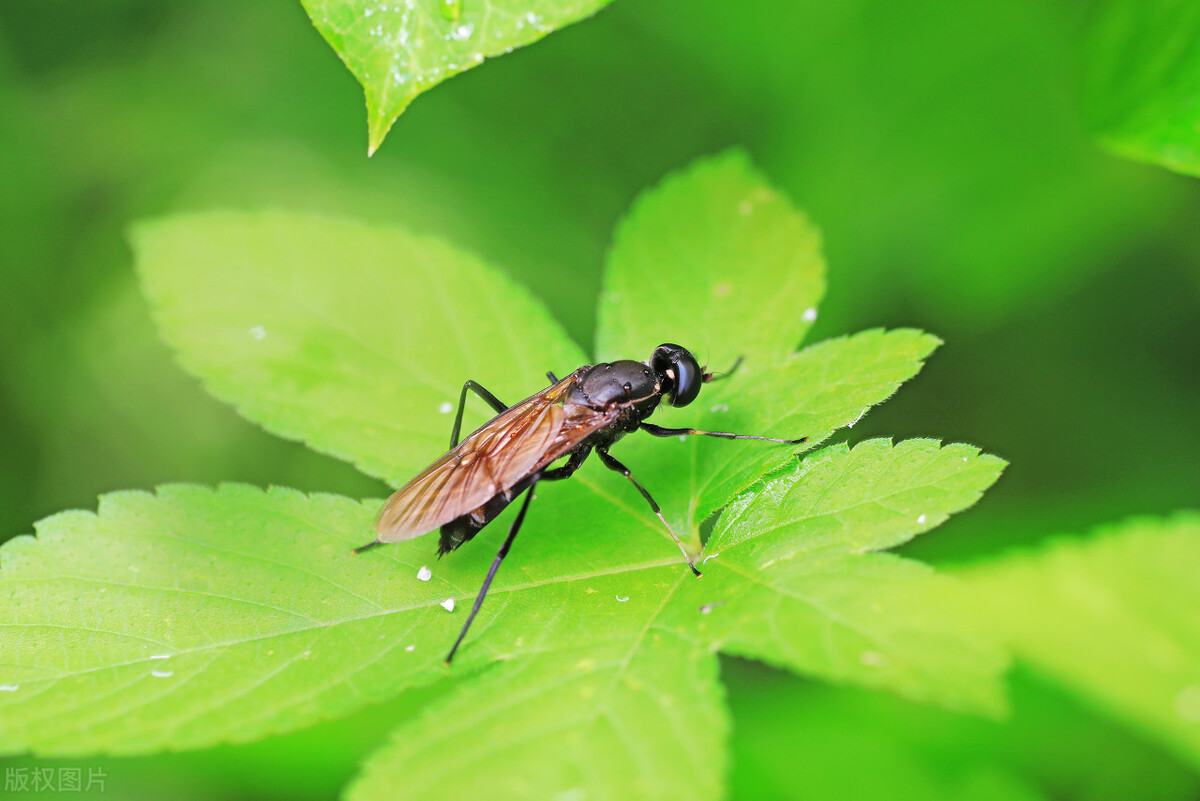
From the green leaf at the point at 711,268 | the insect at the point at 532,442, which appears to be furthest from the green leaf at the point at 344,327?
the green leaf at the point at 711,268

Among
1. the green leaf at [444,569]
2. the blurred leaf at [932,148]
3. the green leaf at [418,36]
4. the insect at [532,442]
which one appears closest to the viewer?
the green leaf at [444,569]

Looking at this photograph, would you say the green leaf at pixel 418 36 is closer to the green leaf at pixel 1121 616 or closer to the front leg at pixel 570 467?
the front leg at pixel 570 467

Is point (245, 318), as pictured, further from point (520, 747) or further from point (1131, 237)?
point (1131, 237)

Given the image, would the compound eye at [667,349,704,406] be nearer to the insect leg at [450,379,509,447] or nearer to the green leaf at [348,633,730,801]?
the insect leg at [450,379,509,447]

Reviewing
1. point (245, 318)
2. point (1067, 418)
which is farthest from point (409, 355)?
point (1067, 418)

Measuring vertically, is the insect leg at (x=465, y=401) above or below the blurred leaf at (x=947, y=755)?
above

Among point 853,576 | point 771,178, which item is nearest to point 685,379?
point 853,576
